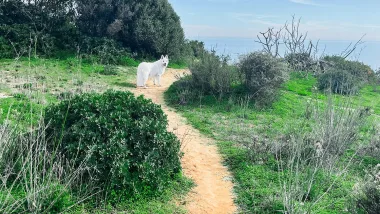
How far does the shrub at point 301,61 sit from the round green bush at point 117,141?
17.0 metres

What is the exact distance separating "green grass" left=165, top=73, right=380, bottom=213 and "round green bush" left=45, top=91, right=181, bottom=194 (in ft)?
4.49

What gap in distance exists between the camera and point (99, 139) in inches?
227

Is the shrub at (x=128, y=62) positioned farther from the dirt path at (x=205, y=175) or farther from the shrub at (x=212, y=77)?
the dirt path at (x=205, y=175)

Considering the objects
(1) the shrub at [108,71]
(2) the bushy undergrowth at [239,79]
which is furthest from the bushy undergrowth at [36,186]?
(1) the shrub at [108,71]

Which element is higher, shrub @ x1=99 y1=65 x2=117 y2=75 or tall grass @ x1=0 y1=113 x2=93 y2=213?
shrub @ x1=99 y1=65 x2=117 y2=75

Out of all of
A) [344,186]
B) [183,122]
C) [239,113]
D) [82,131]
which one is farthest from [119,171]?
[239,113]

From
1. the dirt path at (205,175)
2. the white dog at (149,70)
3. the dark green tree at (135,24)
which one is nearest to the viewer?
the dirt path at (205,175)

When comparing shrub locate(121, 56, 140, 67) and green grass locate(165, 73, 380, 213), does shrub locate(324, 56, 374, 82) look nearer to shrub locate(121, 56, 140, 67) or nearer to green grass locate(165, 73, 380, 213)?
green grass locate(165, 73, 380, 213)

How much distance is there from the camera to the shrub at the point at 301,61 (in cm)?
2219

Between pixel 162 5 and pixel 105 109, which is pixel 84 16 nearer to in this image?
pixel 162 5

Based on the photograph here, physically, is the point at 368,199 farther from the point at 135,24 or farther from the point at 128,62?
the point at 135,24

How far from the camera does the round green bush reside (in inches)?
218

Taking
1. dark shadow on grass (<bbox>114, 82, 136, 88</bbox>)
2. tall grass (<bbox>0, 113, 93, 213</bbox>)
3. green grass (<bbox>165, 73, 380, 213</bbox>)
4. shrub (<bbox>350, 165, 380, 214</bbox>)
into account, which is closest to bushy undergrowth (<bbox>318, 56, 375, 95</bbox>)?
green grass (<bbox>165, 73, 380, 213</bbox>)

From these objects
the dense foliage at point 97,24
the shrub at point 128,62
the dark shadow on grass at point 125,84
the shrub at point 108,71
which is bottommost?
the dark shadow on grass at point 125,84
